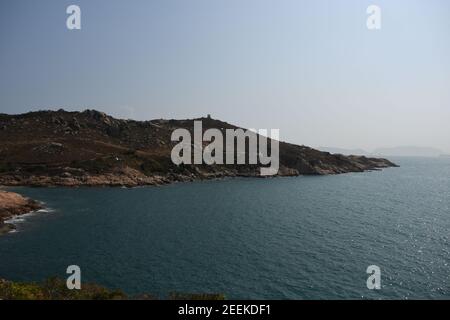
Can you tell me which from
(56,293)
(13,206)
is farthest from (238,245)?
(13,206)

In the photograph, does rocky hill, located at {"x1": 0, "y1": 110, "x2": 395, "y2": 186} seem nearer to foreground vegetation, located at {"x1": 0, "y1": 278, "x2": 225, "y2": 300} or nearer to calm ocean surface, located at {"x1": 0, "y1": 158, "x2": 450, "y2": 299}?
→ calm ocean surface, located at {"x1": 0, "y1": 158, "x2": 450, "y2": 299}

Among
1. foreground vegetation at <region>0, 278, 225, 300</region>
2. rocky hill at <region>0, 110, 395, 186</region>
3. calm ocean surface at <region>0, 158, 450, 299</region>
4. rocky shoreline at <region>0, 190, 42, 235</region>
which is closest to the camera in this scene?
foreground vegetation at <region>0, 278, 225, 300</region>

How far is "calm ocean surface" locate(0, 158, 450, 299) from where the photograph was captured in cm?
4597

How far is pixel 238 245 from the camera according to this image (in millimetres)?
63031

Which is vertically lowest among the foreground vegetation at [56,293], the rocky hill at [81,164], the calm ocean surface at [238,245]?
the calm ocean surface at [238,245]

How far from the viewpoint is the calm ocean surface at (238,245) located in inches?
1810

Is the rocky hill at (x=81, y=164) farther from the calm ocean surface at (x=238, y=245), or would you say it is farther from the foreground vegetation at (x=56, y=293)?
the foreground vegetation at (x=56, y=293)

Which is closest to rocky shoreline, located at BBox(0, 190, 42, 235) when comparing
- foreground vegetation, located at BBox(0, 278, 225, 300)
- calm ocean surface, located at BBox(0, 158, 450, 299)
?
calm ocean surface, located at BBox(0, 158, 450, 299)

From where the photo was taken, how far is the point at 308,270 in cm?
5047

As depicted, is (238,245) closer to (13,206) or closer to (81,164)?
(13,206)

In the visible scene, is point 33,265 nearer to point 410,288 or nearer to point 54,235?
point 54,235

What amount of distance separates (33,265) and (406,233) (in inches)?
2737

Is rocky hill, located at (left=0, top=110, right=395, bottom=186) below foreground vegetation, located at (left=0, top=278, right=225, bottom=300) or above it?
above

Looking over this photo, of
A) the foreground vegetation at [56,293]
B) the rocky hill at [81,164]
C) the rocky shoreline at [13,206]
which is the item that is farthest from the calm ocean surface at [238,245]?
the rocky hill at [81,164]
